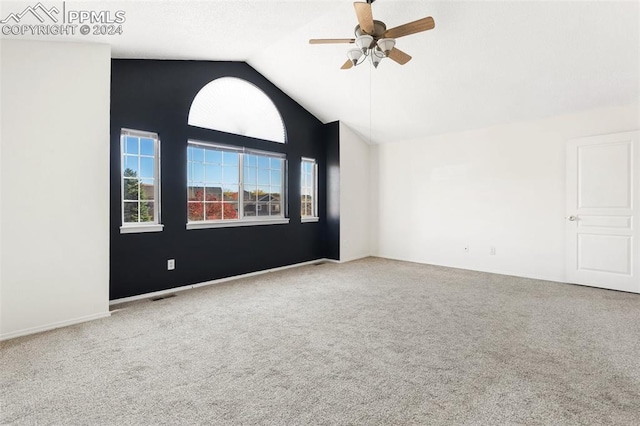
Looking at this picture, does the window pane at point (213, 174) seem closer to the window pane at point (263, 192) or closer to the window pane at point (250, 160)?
the window pane at point (250, 160)

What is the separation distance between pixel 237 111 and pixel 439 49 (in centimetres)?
284

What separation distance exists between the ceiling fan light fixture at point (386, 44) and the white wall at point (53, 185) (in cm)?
261

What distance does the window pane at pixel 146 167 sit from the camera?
3.70 meters

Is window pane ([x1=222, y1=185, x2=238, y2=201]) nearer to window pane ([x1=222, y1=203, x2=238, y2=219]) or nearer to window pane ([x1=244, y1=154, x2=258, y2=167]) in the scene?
window pane ([x1=222, y1=203, x2=238, y2=219])

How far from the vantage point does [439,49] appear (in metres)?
3.61

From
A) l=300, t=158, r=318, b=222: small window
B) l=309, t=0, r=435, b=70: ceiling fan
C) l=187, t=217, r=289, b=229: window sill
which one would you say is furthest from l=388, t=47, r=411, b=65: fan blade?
l=187, t=217, r=289, b=229: window sill

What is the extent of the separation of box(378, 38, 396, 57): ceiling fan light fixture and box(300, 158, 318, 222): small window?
2976 mm

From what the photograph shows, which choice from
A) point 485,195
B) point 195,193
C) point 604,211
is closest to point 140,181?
point 195,193

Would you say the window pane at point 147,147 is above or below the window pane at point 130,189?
above

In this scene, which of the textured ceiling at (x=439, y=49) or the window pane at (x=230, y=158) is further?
the window pane at (x=230, y=158)

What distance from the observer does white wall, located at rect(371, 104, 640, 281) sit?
171 inches

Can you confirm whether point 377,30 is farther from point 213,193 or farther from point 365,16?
point 213,193

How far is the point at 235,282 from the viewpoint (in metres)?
4.32

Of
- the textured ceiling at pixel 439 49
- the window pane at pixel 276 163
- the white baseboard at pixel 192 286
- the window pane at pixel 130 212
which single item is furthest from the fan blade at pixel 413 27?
the white baseboard at pixel 192 286
